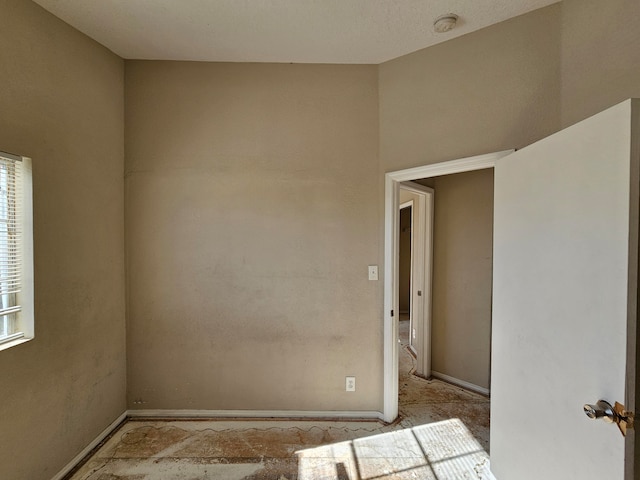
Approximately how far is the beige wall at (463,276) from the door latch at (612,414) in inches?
73.1

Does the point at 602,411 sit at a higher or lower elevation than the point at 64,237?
lower

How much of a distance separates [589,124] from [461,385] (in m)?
2.63

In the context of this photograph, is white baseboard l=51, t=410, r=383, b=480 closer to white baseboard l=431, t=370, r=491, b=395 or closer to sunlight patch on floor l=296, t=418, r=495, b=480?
sunlight patch on floor l=296, t=418, r=495, b=480

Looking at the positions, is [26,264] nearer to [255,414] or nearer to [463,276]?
[255,414]

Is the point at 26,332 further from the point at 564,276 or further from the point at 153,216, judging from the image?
the point at 564,276

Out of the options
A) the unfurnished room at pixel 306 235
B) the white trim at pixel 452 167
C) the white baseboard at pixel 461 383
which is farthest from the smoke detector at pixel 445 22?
the white baseboard at pixel 461 383

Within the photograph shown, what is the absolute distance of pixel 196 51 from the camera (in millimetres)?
2184

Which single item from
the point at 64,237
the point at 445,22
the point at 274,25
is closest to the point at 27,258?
the point at 64,237

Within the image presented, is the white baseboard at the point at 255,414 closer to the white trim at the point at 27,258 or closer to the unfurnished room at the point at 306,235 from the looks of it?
the unfurnished room at the point at 306,235

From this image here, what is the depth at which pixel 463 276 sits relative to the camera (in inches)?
116

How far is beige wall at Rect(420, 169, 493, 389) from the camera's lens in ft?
9.18

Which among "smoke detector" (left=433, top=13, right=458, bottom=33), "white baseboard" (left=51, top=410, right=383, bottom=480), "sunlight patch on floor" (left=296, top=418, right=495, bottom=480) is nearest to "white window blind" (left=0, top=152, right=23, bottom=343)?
"white baseboard" (left=51, top=410, right=383, bottom=480)

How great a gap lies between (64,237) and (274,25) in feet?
6.13

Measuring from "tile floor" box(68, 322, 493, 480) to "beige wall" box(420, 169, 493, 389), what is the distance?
54 cm
